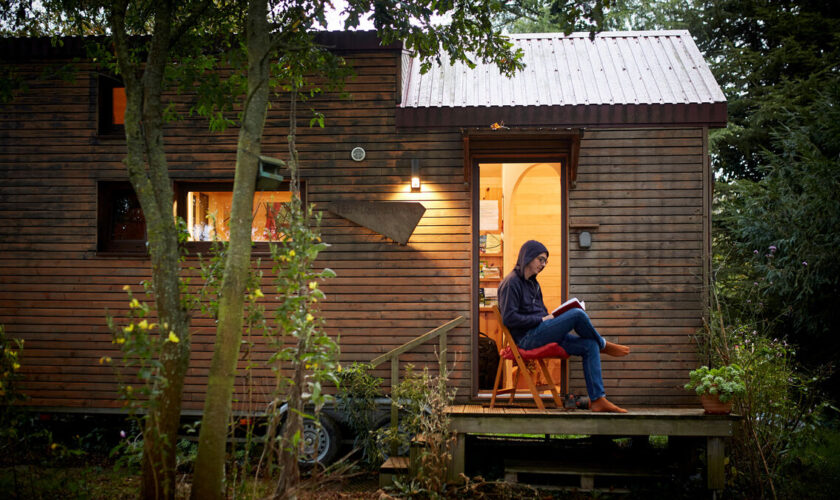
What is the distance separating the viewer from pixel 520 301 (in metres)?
5.48

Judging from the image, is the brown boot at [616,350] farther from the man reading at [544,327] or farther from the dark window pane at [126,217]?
the dark window pane at [126,217]

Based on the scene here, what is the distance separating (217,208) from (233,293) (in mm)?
3256

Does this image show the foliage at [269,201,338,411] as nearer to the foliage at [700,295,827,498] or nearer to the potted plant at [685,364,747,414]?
the potted plant at [685,364,747,414]

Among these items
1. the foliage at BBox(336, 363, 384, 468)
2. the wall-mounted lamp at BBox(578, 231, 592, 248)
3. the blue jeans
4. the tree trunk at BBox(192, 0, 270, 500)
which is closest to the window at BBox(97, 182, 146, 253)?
the foliage at BBox(336, 363, 384, 468)

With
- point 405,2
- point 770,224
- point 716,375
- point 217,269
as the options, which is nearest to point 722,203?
point 770,224

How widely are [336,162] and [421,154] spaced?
0.90 metres

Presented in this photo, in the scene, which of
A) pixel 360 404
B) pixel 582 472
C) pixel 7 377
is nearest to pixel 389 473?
pixel 360 404

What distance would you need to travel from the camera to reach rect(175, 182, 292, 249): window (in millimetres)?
6742

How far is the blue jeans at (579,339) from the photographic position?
5.25m

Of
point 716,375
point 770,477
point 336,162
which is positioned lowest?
point 770,477

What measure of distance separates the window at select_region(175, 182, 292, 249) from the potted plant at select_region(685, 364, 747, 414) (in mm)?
4335

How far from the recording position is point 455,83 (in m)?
7.02

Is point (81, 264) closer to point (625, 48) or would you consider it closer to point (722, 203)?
point (625, 48)

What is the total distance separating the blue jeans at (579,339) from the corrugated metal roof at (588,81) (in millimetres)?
2230
